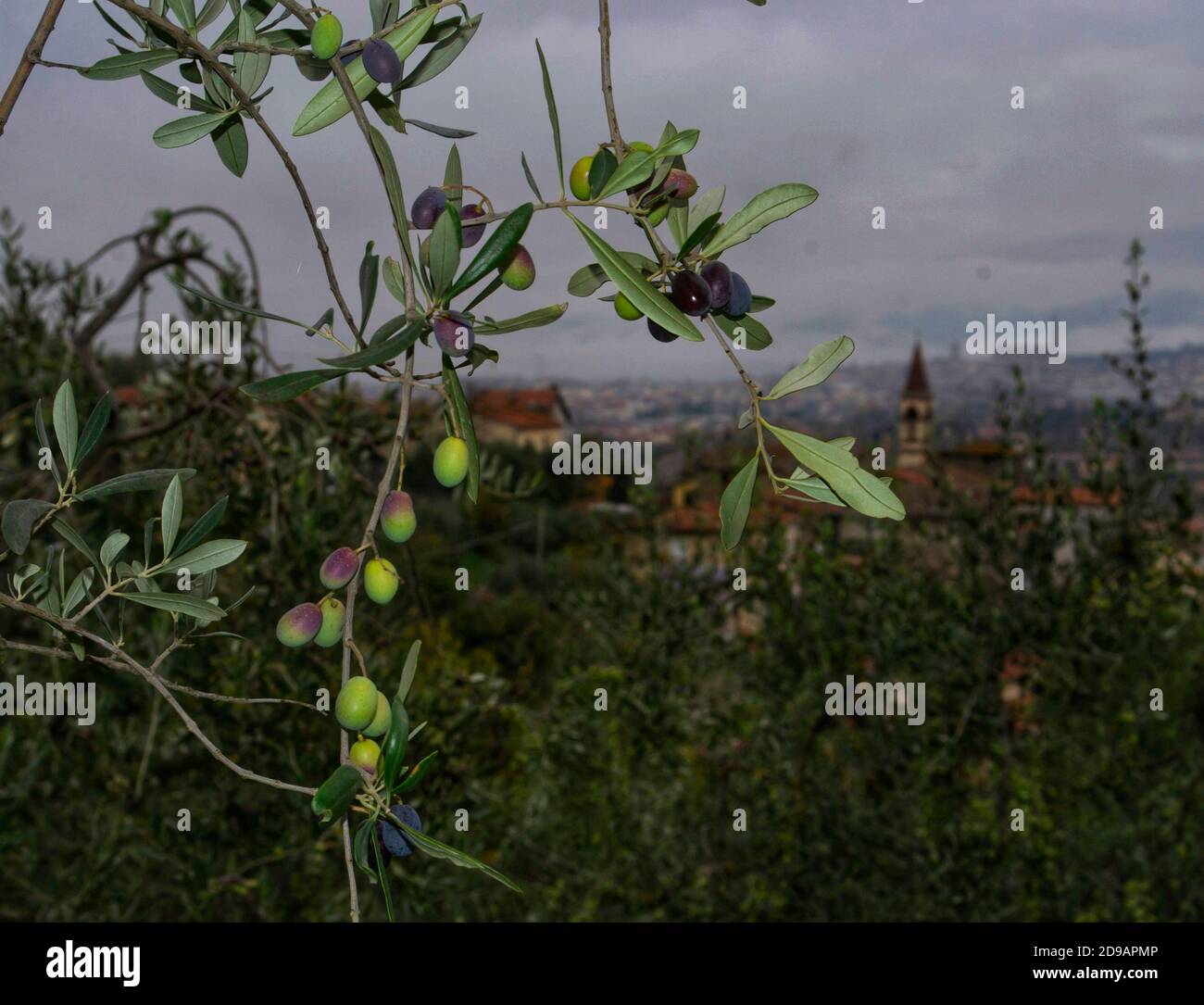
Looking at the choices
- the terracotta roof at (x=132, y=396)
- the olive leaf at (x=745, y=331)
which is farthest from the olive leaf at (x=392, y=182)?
the terracotta roof at (x=132, y=396)

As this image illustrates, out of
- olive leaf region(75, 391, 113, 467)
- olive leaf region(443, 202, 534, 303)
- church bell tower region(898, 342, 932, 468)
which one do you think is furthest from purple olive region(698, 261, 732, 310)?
church bell tower region(898, 342, 932, 468)

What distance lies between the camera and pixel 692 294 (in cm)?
52

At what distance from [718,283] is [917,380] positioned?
319 cm

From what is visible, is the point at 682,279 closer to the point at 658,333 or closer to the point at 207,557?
the point at 658,333

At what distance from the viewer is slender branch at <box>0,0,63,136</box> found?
21.8 inches

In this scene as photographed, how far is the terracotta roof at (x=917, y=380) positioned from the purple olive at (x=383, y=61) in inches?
104

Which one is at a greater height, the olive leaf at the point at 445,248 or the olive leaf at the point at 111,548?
the olive leaf at the point at 445,248

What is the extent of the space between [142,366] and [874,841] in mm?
2098

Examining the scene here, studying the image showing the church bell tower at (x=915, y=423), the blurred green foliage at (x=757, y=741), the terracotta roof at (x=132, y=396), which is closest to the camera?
the blurred green foliage at (x=757, y=741)

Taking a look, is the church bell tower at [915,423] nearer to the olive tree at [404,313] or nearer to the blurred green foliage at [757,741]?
the blurred green foliage at [757,741]

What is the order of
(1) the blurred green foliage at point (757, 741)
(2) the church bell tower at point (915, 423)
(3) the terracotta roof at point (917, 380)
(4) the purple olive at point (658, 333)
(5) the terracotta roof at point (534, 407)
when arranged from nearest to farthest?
(4) the purple olive at point (658, 333) → (1) the blurred green foliage at point (757, 741) → (2) the church bell tower at point (915, 423) → (3) the terracotta roof at point (917, 380) → (5) the terracotta roof at point (534, 407)

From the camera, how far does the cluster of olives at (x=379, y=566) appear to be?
1.67 feet

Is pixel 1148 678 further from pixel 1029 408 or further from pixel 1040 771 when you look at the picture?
pixel 1029 408
